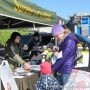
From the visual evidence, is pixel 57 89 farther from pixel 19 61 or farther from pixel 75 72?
pixel 19 61

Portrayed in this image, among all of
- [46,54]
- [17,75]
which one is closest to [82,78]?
[17,75]

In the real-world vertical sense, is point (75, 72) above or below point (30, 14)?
below

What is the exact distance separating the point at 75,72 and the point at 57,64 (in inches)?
13.4

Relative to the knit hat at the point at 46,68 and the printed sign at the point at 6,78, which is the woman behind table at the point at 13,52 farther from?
the knit hat at the point at 46,68

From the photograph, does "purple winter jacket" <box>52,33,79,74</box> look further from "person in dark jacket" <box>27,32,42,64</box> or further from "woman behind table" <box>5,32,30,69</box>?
"person in dark jacket" <box>27,32,42,64</box>

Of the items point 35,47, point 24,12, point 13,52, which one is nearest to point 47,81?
point 13,52

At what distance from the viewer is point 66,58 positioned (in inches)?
256

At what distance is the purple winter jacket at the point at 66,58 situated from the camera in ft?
21.3

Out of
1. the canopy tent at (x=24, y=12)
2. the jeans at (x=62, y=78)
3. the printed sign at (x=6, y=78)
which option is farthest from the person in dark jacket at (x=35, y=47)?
the jeans at (x=62, y=78)

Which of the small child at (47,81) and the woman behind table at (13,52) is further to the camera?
the woman behind table at (13,52)

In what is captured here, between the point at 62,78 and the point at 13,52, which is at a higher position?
the point at 13,52

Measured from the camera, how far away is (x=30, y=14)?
29.6 feet

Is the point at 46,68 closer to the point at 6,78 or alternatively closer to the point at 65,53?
the point at 65,53

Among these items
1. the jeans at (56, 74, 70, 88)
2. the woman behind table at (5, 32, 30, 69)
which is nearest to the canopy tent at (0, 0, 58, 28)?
the woman behind table at (5, 32, 30, 69)
